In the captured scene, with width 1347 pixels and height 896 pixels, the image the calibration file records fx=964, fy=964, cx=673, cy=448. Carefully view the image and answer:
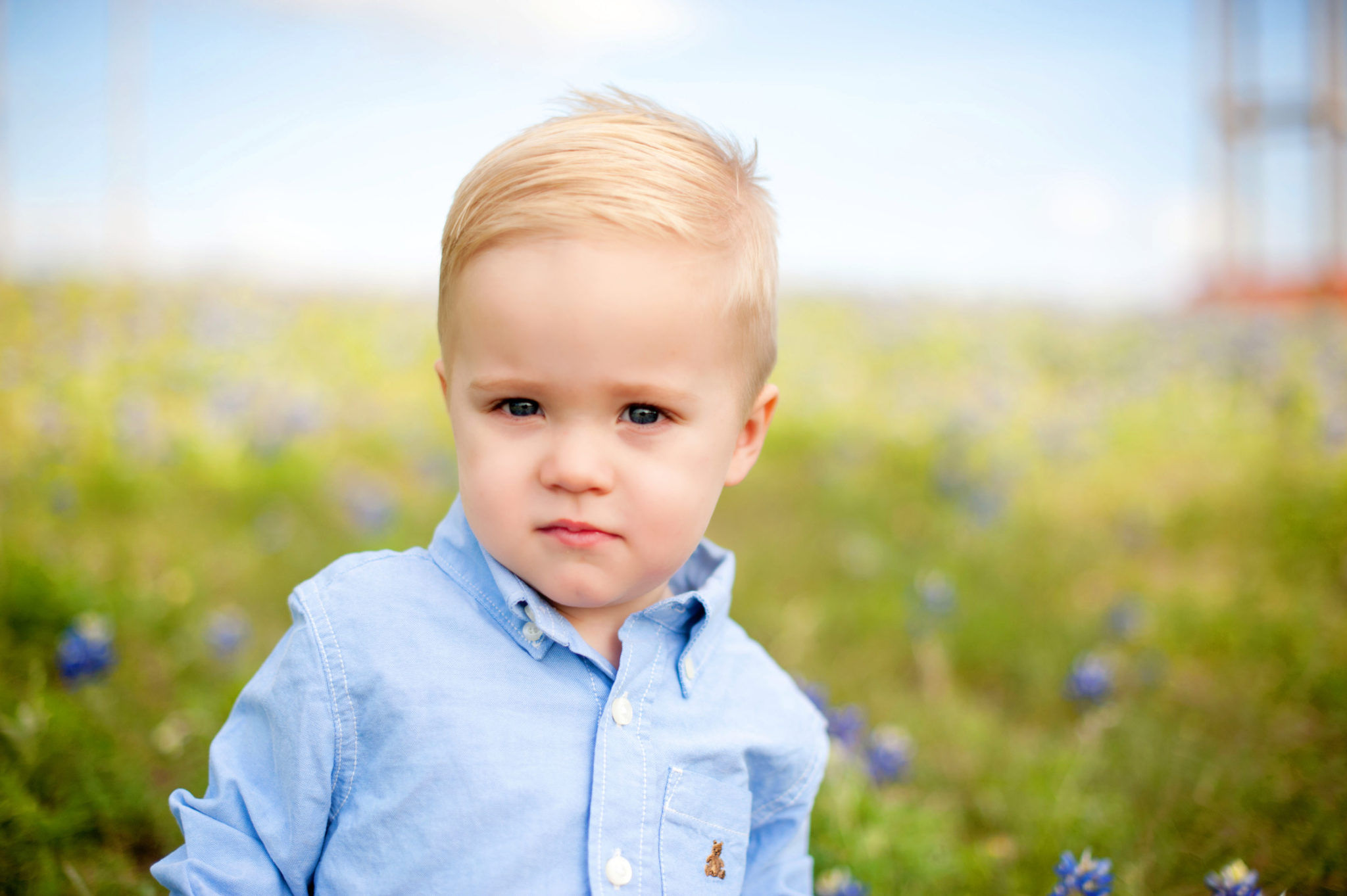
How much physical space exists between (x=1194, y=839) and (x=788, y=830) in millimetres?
1267

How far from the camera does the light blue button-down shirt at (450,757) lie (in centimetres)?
142

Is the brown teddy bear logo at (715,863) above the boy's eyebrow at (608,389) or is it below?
below

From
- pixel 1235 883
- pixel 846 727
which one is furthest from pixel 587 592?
pixel 1235 883

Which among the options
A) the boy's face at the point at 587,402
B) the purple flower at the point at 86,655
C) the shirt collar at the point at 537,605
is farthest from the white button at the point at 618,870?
the purple flower at the point at 86,655

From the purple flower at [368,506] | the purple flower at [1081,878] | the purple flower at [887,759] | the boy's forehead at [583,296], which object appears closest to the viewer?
the boy's forehead at [583,296]

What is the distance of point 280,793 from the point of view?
1.46 m

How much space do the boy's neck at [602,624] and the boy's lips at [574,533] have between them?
8.1 inches

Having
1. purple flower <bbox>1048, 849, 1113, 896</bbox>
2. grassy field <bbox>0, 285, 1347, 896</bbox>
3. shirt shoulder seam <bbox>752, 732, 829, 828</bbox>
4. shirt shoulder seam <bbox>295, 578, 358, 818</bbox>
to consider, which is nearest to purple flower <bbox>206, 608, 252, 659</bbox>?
grassy field <bbox>0, 285, 1347, 896</bbox>

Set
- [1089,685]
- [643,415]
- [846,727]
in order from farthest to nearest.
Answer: [1089,685] → [846,727] → [643,415]

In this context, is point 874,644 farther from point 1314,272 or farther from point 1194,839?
point 1314,272

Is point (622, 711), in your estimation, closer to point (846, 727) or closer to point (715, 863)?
point (715, 863)

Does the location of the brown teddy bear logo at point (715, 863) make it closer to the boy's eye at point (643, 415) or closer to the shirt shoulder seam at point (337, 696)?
the shirt shoulder seam at point (337, 696)

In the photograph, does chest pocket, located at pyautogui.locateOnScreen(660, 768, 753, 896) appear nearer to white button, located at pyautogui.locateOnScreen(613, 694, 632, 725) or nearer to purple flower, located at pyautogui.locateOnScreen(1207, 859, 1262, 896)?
white button, located at pyautogui.locateOnScreen(613, 694, 632, 725)

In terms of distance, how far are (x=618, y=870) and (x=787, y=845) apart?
18.9 inches
